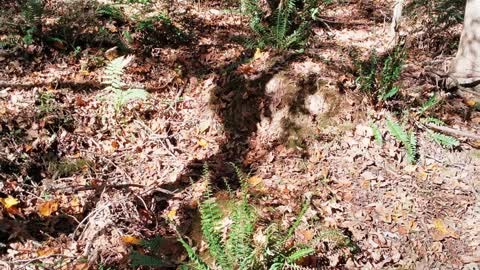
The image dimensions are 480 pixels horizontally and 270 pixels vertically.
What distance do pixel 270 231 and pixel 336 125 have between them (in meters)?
1.66

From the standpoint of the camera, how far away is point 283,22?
5402 mm

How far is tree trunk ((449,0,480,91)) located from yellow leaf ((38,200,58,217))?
15.1 feet

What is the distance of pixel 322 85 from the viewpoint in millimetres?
4805

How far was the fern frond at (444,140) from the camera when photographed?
169 inches

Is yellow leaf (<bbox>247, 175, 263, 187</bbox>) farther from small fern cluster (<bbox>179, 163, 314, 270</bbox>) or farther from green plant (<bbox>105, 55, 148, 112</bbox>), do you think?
green plant (<bbox>105, 55, 148, 112</bbox>)

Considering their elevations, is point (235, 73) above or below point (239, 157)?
above

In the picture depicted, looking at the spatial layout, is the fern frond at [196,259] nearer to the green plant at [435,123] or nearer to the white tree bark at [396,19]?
the green plant at [435,123]

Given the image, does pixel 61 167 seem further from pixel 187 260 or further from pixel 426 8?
pixel 426 8

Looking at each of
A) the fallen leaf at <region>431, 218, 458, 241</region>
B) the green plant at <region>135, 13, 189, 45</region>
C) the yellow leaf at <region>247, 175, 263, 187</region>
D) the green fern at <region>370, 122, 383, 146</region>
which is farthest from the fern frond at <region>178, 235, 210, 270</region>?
the green plant at <region>135, 13, 189, 45</region>

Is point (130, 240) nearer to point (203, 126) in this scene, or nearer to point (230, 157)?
point (230, 157)

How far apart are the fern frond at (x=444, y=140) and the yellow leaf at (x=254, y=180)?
1914 millimetres

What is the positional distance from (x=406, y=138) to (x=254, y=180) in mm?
1654

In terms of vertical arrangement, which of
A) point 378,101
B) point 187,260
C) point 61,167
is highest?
Result: point 378,101

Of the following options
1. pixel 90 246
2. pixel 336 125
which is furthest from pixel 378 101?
pixel 90 246
